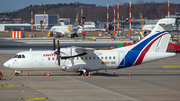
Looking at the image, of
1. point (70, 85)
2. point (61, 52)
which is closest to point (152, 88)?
point (70, 85)

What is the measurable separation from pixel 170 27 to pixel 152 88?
960 cm

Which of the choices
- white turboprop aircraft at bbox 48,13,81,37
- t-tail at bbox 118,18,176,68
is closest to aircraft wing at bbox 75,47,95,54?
t-tail at bbox 118,18,176,68

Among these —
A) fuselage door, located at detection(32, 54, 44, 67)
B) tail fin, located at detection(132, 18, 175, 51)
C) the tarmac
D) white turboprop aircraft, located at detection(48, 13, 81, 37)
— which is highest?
white turboprop aircraft, located at detection(48, 13, 81, 37)

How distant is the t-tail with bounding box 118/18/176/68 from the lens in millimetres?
28609

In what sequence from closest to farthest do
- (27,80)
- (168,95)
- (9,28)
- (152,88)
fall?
(168,95)
(152,88)
(27,80)
(9,28)

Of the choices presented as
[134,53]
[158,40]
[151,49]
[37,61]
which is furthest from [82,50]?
[158,40]

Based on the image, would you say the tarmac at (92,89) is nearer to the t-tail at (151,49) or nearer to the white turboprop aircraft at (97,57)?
the white turboprop aircraft at (97,57)

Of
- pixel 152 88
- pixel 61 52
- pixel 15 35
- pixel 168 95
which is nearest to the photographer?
pixel 168 95

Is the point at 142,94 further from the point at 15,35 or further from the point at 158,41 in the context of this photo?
the point at 15,35

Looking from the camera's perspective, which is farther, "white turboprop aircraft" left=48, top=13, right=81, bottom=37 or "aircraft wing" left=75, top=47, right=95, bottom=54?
"white turboprop aircraft" left=48, top=13, right=81, bottom=37

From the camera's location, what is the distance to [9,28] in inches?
7554

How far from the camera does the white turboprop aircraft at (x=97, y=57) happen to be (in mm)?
28359

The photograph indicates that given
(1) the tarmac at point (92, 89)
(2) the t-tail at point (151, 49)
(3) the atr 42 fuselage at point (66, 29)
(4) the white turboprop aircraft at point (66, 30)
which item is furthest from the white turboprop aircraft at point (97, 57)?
(3) the atr 42 fuselage at point (66, 29)

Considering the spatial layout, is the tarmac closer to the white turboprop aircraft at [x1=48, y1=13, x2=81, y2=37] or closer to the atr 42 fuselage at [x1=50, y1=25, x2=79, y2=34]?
the white turboprop aircraft at [x1=48, y1=13, x2=81, y2=37]
